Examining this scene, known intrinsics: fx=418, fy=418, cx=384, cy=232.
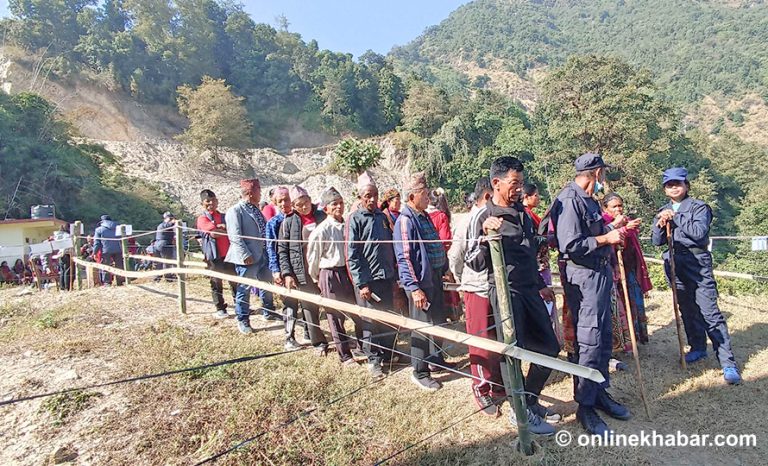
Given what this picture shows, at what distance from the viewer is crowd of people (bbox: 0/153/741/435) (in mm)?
2697

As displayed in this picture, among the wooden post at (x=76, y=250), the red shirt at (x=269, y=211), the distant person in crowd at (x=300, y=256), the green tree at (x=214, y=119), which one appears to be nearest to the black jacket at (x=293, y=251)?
the distant person in crowd at (x=300, y=256)

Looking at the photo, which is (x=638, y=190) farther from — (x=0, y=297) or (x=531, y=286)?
(x=0, y=297)

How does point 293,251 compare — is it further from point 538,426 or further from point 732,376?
point 732,376

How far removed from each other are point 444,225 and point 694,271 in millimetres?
2228

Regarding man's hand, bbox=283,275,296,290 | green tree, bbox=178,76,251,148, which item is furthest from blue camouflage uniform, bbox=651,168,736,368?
green tree, bbox=178,76,251,148

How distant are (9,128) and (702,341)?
86.2ft

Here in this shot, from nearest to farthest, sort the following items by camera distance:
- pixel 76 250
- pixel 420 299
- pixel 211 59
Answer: pixel 420 299, pixel 76 250, pixel 211 59

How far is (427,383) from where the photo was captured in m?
3.38

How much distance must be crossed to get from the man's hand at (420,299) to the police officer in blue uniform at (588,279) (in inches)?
40.9

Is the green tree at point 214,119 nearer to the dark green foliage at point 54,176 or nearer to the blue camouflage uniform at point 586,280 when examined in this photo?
the dark green foliage at point 54,176

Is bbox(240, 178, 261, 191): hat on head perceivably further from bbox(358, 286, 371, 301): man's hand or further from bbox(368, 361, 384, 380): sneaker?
bbox(368, 361, 384, 380): sneaker

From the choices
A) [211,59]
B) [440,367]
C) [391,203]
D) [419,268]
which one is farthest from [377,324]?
[211,59]

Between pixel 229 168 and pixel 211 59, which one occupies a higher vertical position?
pixel 211 59

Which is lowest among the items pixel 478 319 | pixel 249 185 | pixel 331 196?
pixel 478 319
